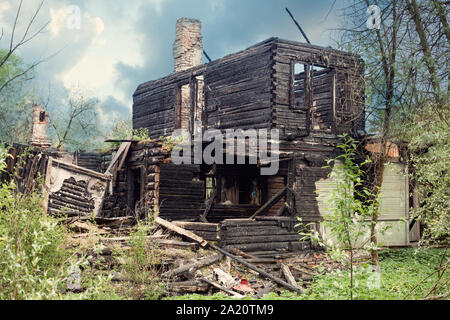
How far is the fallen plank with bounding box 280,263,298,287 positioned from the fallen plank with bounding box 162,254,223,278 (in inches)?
63.9

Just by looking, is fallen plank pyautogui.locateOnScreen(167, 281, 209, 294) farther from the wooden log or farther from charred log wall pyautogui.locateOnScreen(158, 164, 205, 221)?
charred log wall pyautogui.locateOnScreen(158, 164, 205, 221)

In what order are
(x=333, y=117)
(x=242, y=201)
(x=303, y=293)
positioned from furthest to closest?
1. (x=242, y=201)
2. (x=333, y=117)
3. (x=303, y=293)

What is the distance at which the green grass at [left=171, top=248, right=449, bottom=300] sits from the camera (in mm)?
6898

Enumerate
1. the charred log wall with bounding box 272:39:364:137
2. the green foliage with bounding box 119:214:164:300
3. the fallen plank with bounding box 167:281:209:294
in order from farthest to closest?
the charred log wall with bounding box 272:39:364:137, the fallen plank with bounding box 167:281:209:294, the green foliage with bounding box 119:214:164:300

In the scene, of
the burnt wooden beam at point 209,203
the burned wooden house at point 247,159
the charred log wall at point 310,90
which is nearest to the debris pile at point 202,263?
the burned wooden house at point 247,159

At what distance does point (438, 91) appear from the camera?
30.2 feet

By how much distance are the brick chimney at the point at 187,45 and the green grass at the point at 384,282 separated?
12.7 m

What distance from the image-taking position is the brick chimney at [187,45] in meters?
20.8

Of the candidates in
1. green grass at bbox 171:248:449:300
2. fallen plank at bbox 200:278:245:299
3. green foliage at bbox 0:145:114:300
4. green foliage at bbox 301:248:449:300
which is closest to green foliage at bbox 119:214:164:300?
green grass at bbox 171:248:449:300

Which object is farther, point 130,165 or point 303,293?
point 130,165

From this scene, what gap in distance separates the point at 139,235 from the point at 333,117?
8.85 metres
